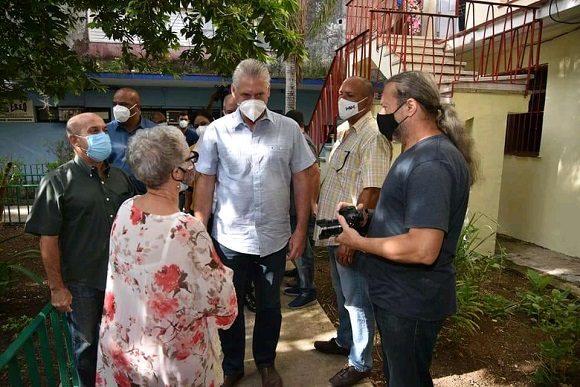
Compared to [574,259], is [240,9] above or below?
above

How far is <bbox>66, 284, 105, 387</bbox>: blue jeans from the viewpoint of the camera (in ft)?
7.36

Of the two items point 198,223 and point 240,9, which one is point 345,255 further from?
point 240,9

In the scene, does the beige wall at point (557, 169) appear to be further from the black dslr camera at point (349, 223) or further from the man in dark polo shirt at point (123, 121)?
the man in dark polo shirt at point (123, 121)

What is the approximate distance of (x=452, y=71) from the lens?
6.30 m

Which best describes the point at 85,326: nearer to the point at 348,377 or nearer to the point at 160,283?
the point at 160,283

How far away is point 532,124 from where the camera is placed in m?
6.40

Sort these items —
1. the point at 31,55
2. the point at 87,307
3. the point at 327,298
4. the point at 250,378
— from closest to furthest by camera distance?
1. the point at 87,307
2. the point at 250,378
3. the point at 31,55
4. the point at 327,298

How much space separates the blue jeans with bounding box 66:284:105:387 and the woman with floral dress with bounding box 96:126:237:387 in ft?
2.03

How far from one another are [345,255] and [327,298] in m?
1.98

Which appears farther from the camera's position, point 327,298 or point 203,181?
point 327,298

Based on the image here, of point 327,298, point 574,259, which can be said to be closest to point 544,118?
point 574,259

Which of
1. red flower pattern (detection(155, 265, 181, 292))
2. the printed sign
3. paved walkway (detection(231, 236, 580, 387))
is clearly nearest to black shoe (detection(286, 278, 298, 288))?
paved walkway (detection(231, 236, 580, 387))

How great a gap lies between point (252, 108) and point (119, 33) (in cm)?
304

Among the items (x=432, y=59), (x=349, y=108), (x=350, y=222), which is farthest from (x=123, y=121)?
(x=432, y=59)
